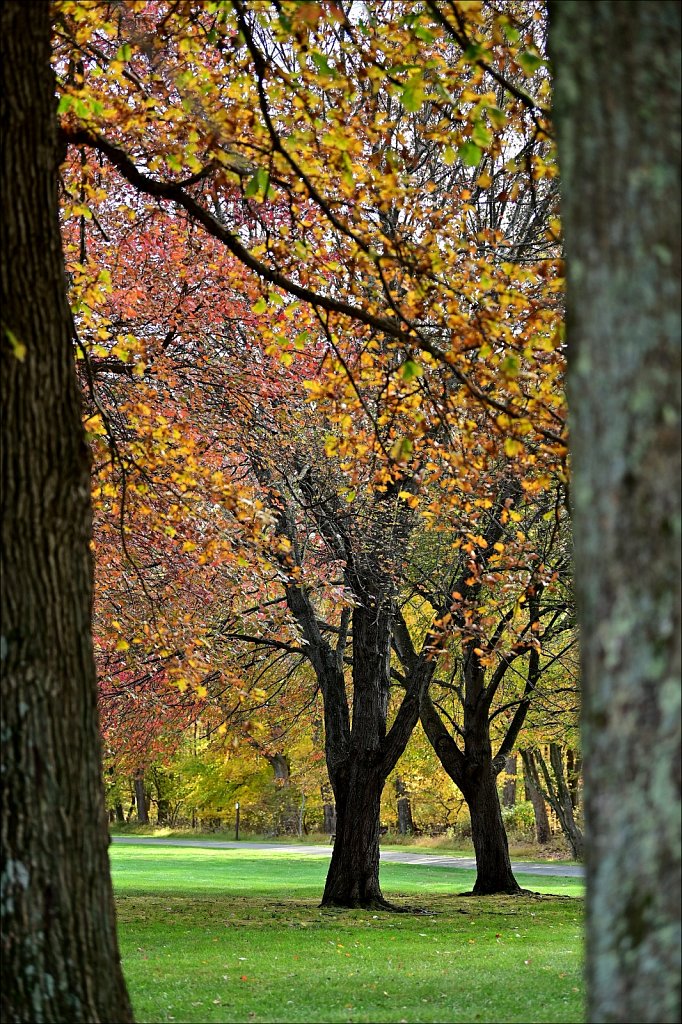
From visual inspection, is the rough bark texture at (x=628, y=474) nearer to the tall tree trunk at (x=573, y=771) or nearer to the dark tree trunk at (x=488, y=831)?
the dark tree trunk at (x=488, y=831)

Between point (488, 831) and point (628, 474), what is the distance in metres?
17.9

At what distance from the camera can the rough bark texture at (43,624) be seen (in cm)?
413

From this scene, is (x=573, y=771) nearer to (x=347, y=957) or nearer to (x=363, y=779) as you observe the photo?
(x=363, y=779)

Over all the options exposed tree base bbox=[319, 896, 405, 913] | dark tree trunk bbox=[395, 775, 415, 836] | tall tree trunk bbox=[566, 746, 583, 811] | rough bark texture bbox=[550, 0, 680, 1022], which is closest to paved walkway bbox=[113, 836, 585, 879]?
tall tree trunk bbox=[566, 746, 583, 811]

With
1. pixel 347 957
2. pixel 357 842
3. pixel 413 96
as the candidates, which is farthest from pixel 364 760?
pixel 413 96

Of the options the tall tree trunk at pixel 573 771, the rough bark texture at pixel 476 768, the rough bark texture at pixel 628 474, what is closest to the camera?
the rough bark texture at pixel 628 474

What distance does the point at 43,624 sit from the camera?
431 centimetres

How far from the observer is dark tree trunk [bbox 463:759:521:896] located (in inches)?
760

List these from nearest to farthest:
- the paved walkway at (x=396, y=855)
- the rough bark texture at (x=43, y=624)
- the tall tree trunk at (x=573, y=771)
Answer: the rough bark texture at (x=43, y=624) → the paved walkway at (x=396, y=855) → the tall tree trunk at (x=573, y=771)

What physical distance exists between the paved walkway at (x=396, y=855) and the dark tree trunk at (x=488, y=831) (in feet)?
25.4

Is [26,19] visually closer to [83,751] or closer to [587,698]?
[83,751]

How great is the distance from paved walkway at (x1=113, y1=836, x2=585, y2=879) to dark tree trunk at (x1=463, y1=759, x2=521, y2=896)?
25.4 ft

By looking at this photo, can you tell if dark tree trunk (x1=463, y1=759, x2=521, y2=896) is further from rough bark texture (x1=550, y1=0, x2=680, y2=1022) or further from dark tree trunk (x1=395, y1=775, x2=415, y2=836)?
dark tree trunk (x1=395, y1=775, x2=415, y2=836)

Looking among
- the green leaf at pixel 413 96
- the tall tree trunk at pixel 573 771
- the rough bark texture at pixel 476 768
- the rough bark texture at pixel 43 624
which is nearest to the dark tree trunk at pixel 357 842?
the rough bark texture at pixel 476 768
